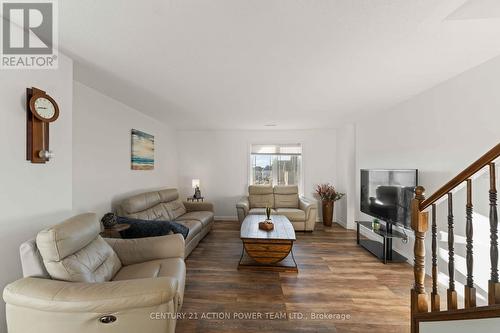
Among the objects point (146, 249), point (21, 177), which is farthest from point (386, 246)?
point (21, 177)

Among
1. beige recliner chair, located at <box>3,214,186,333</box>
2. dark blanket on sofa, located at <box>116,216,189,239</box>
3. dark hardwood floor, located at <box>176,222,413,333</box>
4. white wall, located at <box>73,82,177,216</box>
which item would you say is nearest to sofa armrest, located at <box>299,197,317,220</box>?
dark hardwood floor, located at <box>176,222,413,333</box>

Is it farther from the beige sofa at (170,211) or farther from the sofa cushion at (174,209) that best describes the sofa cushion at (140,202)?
the sofa cushion at (174,209)

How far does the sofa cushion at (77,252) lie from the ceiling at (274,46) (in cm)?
144

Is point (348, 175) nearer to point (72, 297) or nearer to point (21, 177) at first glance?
point (72, 297)

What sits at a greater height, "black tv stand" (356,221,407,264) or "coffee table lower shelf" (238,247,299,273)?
"black tv stand" (356,221,407,264)

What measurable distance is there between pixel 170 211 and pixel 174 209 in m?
0.18

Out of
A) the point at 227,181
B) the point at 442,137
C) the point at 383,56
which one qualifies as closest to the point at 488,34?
the point at 383,56

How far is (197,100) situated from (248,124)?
196 centimetres

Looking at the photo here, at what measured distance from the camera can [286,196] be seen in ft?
18.4

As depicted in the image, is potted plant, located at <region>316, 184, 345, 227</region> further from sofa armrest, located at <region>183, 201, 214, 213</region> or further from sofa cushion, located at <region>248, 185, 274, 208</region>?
sofa armrest, located at <region>183, 201, 214, 213</region>

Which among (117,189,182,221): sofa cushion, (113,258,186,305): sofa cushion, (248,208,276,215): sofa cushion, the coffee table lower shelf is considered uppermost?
(117,189,182,221): sofa cushion

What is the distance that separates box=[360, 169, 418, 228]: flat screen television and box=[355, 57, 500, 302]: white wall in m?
0.18

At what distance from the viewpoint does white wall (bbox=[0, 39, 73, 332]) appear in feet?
5.03

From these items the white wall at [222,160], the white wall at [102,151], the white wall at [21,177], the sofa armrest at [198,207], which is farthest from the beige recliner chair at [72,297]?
the white wall at [222,160]
